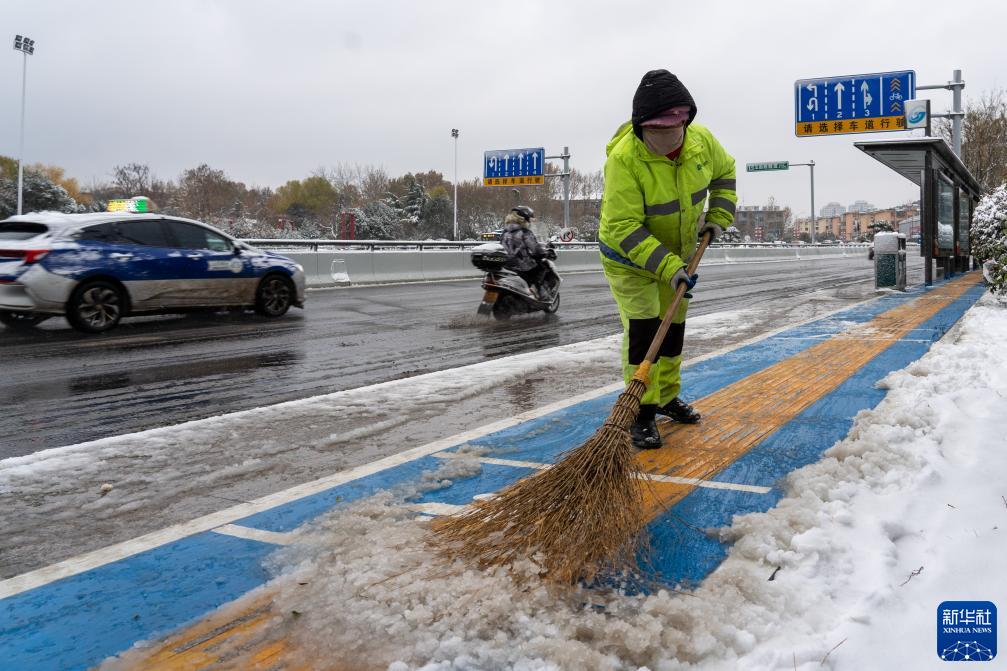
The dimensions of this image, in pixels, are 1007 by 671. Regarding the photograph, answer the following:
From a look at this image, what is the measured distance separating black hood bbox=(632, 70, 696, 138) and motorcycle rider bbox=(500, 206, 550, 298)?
759cm

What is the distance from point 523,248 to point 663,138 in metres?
7.88

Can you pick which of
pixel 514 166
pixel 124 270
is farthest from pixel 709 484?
pixel 514 166

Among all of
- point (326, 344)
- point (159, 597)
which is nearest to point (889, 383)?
point (159, 597)

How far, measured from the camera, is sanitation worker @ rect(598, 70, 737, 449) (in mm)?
4000

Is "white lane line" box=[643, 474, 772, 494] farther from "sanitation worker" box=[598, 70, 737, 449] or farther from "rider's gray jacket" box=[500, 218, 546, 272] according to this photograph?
"rider's gray jacket" box=[500, 218, 546, 272]

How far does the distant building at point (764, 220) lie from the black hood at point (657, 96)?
4769 inches

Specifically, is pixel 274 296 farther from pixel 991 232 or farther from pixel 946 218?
pixel 946 218

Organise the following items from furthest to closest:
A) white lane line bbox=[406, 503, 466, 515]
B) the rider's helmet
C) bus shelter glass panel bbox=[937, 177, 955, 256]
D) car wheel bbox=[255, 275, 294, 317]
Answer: bus shelter glass panel bbox=[937, 177, 955, 256] → car wheel bbox=[255, 275, 294, 317] → the rider's helmet → white lane line bbox=[406, 503, 466, 515]

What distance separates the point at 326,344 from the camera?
9.19 m

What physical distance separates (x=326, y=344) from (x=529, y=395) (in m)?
3.88

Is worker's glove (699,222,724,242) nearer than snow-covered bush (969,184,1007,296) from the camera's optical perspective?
Yes

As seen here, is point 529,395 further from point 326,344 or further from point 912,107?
point 912,107

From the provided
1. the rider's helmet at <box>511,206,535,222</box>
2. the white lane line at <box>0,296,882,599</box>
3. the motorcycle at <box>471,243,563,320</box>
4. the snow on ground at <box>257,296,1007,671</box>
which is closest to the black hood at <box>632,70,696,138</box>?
the snow on ground at <box>257,296,1007,671</box>

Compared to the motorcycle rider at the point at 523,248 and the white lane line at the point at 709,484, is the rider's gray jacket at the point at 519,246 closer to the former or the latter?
the motorcycle rider at the point at 523,248
